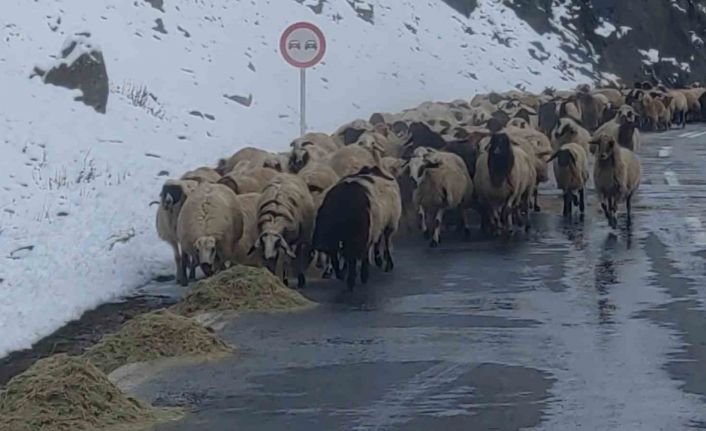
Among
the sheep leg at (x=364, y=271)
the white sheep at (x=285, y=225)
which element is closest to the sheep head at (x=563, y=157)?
the white sheep at (x=285, y=225)

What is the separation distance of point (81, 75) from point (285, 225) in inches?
465

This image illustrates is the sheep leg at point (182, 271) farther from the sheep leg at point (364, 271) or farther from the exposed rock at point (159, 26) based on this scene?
the exposed rock at point (159, 26)

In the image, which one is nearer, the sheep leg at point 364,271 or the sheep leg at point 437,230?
the sheep leg at point 364,271

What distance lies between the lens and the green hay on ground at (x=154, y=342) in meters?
12.7

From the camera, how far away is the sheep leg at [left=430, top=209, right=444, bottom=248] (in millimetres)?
20875

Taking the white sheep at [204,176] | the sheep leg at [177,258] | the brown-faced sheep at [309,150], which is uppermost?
the brown-faced sheep at [309,150]

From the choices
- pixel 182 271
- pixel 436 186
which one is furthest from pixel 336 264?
pixel 436 186

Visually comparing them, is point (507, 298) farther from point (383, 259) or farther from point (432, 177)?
point (432, 177)

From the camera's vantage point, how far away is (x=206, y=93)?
113 feet

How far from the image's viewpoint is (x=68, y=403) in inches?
417

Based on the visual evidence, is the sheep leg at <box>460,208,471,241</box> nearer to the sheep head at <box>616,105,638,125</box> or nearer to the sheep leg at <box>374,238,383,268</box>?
the sheep leg at <box>374,238,383,268</box>

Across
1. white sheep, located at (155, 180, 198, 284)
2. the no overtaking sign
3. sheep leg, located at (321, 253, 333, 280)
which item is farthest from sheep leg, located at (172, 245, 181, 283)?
the no overtaking sign

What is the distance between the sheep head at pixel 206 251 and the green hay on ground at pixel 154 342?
327cm

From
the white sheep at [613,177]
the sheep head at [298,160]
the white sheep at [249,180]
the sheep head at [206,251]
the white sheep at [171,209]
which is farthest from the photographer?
the white sheep at [613,177]
